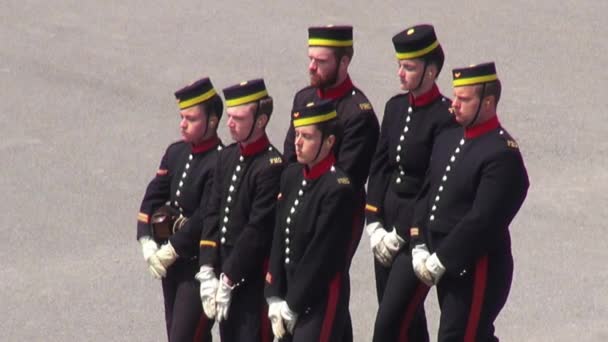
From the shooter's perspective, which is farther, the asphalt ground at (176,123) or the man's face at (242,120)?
the asphalt ground at (176,123)

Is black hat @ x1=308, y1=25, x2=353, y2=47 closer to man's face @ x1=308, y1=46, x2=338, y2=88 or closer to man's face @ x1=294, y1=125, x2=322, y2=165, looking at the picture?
man's face @ x1=308, y1=46, x2=338, y2=88

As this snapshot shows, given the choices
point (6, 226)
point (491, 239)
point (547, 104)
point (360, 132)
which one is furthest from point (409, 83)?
point (547, 104)

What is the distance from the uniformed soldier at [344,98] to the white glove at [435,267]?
2.15 feet

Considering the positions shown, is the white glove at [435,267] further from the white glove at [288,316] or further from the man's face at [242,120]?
the man's face at [242,120]

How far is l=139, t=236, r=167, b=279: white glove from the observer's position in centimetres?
980

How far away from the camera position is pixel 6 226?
12977 millimetres

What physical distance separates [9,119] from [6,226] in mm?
2260

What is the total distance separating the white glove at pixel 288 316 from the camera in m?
9.20

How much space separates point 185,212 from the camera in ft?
32.3

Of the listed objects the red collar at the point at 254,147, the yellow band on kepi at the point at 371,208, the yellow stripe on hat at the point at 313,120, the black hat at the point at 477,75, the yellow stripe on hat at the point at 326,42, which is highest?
the yellow stripe on hat at the point at 326,42

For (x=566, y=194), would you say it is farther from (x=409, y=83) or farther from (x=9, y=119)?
(x=9, y=119)

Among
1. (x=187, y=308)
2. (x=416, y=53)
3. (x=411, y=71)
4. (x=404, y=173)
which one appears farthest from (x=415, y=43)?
(x=187, y=308)

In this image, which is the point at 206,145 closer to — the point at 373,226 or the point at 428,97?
the point at 373,226

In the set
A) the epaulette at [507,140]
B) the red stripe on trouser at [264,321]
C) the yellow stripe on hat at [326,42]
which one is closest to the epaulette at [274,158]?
the red stripe on trouser at [264,321]
